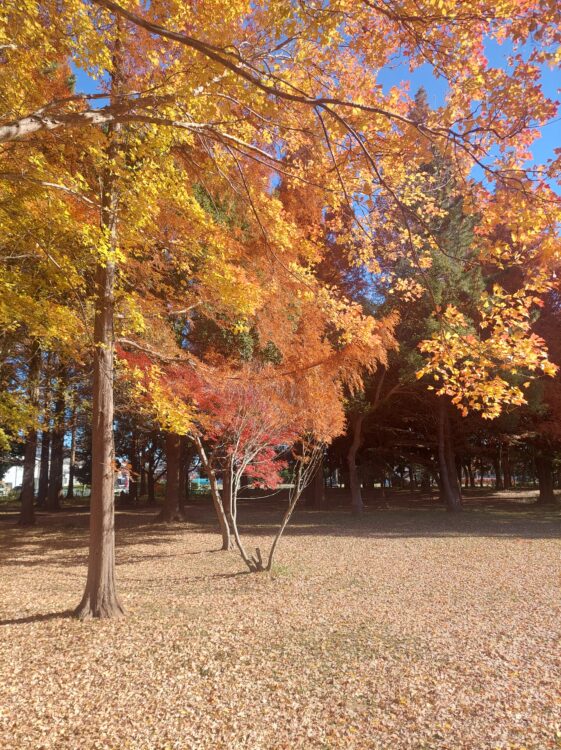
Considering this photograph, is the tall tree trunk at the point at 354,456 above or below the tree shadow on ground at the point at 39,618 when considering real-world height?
above

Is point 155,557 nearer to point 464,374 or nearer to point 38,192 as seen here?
point 38,192

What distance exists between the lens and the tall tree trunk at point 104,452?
5.85m

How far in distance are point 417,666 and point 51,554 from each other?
31.2ft

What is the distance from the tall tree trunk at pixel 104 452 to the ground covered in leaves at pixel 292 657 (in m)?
0.35

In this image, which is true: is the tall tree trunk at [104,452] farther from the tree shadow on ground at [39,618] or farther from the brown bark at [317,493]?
the brown bark at [317,493]

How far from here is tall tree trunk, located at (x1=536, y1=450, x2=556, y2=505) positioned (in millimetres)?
22750

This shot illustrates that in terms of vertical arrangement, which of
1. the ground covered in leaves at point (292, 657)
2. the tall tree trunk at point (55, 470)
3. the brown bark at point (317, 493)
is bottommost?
the ground covered in leaves at point (292, 657)

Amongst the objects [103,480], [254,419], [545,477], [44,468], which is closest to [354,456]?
[545,477]

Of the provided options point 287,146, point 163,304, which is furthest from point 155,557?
point 287,146

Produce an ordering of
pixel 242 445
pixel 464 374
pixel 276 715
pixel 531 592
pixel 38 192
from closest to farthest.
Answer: pixel 276 715, pixel 464 374, pixel 38 192, pixel 531 592, pixel 242 445

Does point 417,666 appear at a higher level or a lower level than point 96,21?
lower

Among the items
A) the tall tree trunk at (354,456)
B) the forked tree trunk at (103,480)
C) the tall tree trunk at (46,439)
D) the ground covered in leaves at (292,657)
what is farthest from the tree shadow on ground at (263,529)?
the forked tree trunk at (103,480)

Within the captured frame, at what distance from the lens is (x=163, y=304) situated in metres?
9.38

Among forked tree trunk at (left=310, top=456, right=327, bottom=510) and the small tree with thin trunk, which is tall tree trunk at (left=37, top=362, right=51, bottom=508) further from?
forked tree trunk at (left=310, top=456, right=327, bottom=510)
